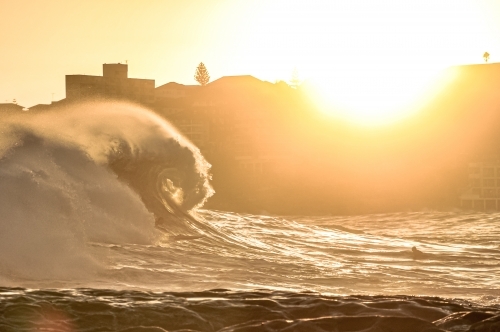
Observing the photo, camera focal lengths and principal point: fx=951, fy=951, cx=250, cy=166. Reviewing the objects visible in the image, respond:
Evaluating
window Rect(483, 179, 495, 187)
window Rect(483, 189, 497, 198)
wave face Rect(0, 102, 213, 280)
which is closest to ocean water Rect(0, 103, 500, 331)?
wave face Rect(0, 102, 213, 280)

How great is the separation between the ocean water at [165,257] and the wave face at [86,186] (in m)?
0.05

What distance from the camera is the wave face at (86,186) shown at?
58.6 ft

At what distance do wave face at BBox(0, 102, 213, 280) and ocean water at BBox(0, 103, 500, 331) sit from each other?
5cm

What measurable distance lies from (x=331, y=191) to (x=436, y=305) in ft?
247

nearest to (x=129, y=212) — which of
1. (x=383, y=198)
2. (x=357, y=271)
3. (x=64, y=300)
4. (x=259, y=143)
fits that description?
(x=357, y=271)

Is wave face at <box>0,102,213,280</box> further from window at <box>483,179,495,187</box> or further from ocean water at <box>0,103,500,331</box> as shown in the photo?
window at <box>483,179,495,187</box>

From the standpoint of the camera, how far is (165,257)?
21297mm

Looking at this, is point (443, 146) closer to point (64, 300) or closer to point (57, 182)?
point (57, 182)

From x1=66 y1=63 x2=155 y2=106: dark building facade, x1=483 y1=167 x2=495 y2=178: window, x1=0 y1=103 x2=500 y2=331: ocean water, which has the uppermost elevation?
x1=66 y1=63 x2=155 y2=106: dark building facade

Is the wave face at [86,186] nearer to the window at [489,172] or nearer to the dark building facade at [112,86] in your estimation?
the dark building facade at [112,86]

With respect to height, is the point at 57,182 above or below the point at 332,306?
above

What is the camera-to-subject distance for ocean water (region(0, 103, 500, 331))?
1082cm

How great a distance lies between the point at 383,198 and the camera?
8312 centimetres

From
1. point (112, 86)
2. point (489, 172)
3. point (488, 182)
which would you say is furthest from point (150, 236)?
point (489, 172)
